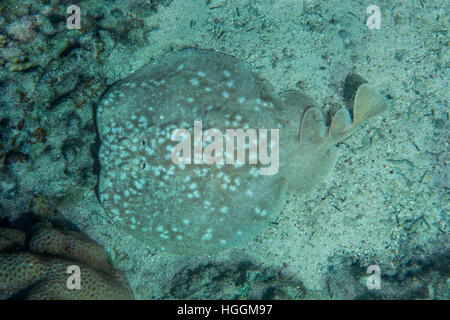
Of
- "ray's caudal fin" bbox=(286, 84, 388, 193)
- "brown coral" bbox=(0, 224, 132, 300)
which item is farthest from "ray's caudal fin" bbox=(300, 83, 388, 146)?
"brown coral" bbox=(0, 224, 132, 300)

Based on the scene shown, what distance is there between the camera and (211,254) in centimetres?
496

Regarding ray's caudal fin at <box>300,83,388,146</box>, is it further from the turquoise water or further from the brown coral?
the brown coral

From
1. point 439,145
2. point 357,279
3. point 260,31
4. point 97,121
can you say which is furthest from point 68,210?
point 439,145

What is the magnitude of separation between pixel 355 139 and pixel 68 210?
17.3ft

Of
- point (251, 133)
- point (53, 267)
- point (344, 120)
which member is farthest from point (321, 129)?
point (53, 267)

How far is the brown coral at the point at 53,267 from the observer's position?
3.87 meters

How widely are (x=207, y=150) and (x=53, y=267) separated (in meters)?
2.75

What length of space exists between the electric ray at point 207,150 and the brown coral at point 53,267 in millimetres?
768

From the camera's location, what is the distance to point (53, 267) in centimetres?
402

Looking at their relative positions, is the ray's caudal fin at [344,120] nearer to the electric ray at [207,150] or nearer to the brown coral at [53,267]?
the electric ray at [207,150]

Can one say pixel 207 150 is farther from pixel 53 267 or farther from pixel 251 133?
pixel 53 267

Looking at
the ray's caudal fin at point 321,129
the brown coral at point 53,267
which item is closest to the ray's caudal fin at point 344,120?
the ray's caudal fin at point 321,129

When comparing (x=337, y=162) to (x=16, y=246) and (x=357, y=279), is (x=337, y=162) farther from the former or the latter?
(x=16, y=246)
